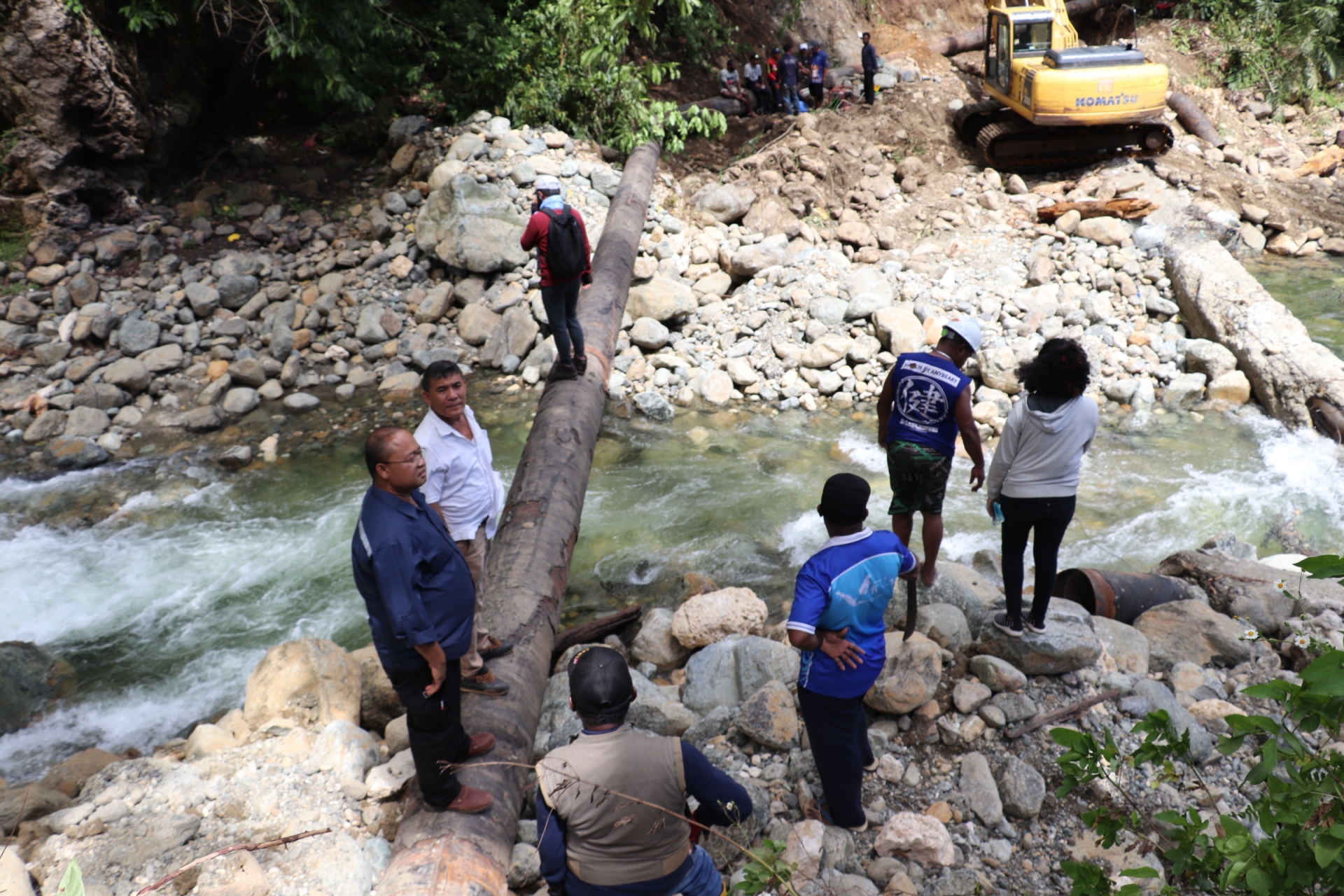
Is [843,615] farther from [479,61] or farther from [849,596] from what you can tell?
[479,61]

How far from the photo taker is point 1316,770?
64.2 inches

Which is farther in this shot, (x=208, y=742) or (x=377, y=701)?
(x=377, y=701)

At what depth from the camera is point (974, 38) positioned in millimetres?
14328

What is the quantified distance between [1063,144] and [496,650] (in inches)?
407

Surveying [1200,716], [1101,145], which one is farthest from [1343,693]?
[1101,145]

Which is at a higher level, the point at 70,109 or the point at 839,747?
the point at 70,109

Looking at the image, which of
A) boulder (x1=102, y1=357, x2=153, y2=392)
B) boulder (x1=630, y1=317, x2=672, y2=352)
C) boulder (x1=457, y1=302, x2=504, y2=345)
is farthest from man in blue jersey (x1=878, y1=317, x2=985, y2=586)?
boulder (x1=102, y1=357, x2=153, y2=392)

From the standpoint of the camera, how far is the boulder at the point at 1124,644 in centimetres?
348

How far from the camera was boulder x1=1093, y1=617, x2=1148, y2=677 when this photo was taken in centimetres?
348

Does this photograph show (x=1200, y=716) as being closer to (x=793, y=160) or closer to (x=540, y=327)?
(x=540, y=327)

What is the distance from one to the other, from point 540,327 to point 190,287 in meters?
3.59

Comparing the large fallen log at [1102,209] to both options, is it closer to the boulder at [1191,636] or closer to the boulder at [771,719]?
the boulder at [1191,636]

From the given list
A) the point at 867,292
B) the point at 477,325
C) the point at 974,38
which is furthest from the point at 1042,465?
the point at 974,38

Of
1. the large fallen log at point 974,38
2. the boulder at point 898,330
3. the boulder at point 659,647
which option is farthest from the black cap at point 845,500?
the large fallen log at point 974,38
